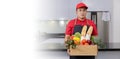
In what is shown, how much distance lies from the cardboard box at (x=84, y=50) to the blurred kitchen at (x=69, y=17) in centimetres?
261

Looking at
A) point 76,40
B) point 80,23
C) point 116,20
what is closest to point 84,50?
point 76,40

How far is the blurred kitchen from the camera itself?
4.41 m

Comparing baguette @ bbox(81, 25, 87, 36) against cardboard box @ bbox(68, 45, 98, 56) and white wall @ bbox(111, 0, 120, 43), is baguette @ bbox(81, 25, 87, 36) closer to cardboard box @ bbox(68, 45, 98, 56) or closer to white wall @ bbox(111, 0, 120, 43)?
cardboard box @ bbox(68, 45, 98, 56)

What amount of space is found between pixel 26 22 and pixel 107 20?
13.8ft

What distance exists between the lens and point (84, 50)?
145 cm

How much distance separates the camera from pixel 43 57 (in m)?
2.07

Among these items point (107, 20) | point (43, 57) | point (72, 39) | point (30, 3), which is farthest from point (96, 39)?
point (107, 20)

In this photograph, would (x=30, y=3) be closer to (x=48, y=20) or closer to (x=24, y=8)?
(x=24, y=8)

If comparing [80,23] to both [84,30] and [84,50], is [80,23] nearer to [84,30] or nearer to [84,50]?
[84,30]

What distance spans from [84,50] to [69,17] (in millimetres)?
3471

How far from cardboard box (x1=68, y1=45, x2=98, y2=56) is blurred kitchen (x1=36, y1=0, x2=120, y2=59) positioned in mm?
2610

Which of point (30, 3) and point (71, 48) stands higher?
point (30, 3)

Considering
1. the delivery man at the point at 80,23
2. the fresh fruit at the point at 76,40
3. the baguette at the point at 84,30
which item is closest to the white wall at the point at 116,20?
the delivery man at the point at 80,23

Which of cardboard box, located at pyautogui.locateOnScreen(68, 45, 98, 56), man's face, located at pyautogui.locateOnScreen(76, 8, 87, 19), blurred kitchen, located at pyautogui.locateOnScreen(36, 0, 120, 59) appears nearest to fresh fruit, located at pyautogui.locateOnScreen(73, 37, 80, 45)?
cardboard box, located at pyautogui.locateOnScreen(68, 45, 98, 56)
